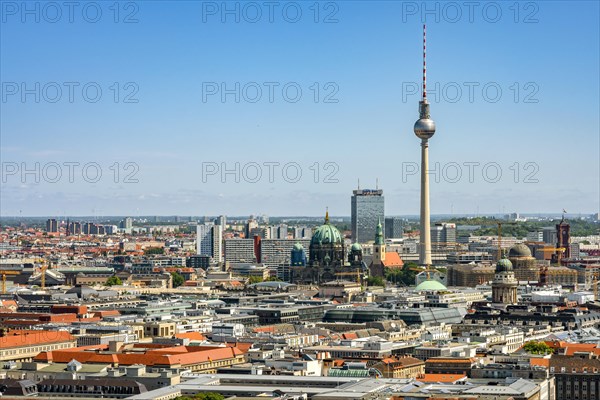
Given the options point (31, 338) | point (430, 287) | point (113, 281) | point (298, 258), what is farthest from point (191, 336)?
point (298, 258)

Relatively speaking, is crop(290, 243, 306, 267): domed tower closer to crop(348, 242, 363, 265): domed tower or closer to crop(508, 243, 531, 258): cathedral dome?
crop(348, 242, 363, 265): domed tower

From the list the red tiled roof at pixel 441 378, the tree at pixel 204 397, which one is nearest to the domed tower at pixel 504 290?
the red tiled roof at pixel 441 378

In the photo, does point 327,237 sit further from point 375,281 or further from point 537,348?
point 537,348

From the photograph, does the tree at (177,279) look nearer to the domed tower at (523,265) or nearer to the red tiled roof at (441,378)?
the domed tower at (523,265)

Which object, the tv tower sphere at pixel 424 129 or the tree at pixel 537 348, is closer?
the tree at pixel 537 348

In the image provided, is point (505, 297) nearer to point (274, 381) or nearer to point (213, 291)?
point (213, 291)

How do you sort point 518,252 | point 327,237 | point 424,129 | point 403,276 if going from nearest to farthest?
point 424,129 → point 327,237 → point 518,252 → point 403,276

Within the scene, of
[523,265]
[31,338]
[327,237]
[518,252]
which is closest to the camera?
[31,338]

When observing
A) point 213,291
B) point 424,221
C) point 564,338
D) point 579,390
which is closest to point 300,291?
point 213,291
